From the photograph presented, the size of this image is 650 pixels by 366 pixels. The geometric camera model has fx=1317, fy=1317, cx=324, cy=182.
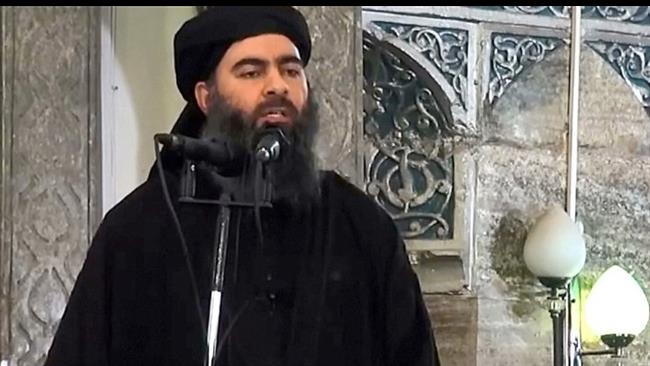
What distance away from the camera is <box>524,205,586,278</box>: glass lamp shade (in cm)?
327

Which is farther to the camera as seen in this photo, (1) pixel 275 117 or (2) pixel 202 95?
(2) pixel 202 95

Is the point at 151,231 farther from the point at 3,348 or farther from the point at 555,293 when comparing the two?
the point at 555,293

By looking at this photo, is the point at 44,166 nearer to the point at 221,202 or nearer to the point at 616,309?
the point at 221,202

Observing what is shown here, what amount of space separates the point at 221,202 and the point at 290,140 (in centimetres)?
19

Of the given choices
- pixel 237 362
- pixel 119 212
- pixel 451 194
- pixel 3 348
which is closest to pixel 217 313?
pixel 237 362

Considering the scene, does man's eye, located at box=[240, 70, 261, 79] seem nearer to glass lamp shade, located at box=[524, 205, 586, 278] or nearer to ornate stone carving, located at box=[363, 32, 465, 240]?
ornate stone carving, located at box=[363, 32, 465, 240]

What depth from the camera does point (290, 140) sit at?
72.3 inches

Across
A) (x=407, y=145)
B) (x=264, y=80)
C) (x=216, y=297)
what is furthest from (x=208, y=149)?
(x=407, y=145)

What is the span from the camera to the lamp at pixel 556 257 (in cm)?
327

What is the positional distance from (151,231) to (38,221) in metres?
0.83

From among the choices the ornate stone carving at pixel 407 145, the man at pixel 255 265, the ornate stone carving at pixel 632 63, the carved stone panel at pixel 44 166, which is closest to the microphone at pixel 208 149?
the man at pixel 255 265

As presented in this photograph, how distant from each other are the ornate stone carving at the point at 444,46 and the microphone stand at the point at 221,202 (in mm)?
1598

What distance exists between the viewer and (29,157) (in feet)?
9.02

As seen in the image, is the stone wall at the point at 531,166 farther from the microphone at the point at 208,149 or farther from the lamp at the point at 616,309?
the microphone at the point at 208,149
